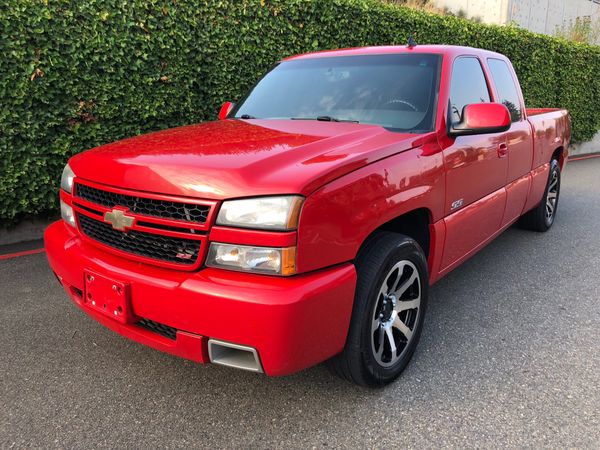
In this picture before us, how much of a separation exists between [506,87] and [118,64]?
370 centimetres

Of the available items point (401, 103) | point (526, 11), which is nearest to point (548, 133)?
point (401, 103)

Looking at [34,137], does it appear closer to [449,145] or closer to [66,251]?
[66,251]

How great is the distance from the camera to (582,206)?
6500 mm

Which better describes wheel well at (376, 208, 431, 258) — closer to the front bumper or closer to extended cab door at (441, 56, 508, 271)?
extended cab door at (441, 56, 508, 271)

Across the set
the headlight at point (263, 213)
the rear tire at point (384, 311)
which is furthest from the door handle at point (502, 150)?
the headlight at point (263, 213)

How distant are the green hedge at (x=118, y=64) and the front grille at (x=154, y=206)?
2764 millimetres

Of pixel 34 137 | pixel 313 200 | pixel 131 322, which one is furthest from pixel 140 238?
pixel 34 137

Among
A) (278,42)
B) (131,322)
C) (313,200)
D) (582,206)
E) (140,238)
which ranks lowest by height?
(582,206)

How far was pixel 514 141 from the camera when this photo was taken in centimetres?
373

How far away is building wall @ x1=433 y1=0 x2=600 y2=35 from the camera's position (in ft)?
56.1

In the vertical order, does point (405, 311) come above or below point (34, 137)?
below

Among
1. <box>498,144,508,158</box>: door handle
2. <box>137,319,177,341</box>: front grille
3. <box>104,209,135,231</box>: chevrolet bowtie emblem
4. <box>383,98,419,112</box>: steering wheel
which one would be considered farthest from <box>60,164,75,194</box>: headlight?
<box>498,144,508,158</box>: door handle

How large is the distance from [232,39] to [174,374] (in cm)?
422

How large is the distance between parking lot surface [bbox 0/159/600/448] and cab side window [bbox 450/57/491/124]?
1.38 metres
